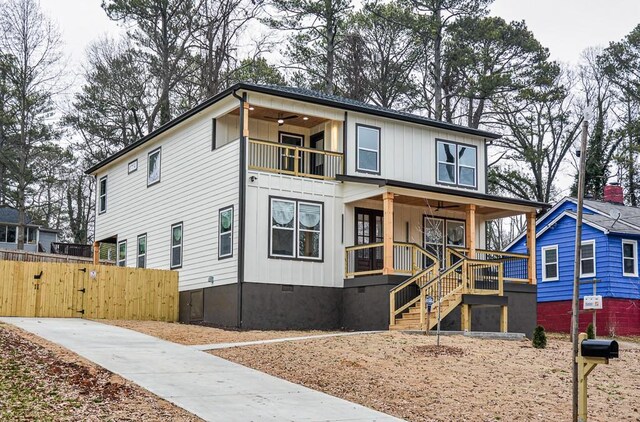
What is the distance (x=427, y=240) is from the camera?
26.2m

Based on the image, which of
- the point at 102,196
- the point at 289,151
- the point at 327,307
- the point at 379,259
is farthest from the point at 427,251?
the point at 102,196

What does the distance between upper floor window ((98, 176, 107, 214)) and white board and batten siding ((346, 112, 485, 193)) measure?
12543 mm

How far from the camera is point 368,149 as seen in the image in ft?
83.2

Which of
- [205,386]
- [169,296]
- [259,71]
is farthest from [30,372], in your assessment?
[259,71]

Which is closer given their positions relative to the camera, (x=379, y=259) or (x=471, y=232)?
(x=471, y=232)

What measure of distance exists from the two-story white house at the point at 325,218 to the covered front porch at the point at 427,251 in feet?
0.15

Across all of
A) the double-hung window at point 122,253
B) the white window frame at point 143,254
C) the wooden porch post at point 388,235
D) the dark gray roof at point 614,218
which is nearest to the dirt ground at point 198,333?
the wooden porch post at point 388,235

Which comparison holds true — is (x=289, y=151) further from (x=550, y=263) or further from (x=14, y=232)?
(x=14, y=232)

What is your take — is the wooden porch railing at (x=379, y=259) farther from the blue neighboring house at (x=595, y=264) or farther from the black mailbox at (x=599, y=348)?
the black mailbox at (x=599, y=348)

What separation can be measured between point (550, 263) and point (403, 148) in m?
9.81

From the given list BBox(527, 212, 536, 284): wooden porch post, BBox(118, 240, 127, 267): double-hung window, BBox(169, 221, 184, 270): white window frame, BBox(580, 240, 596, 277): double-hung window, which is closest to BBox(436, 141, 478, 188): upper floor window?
BBox(527, 212, 536, 284): wooden porch post

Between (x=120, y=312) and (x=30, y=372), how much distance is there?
11677 mm

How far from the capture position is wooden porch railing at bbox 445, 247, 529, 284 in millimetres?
24531

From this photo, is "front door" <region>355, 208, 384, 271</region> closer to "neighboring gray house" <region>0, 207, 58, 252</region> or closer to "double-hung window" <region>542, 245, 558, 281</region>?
"double-hung window" <region>542, 245, 558, 281</region>
